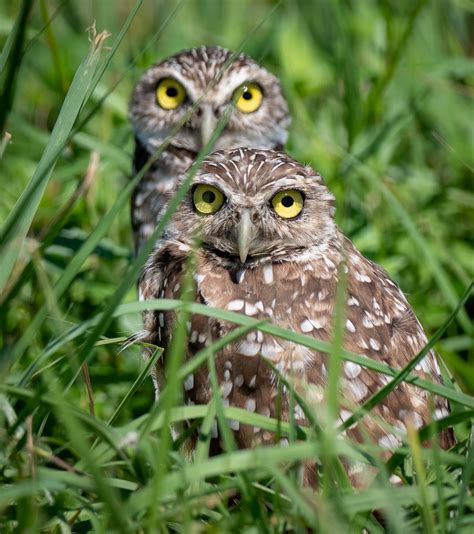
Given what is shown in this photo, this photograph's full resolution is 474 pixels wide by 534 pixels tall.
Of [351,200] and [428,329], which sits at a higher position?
[351,200]

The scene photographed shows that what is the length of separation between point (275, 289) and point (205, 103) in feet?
5.57

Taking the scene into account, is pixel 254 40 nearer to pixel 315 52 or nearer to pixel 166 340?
pixel 315 52

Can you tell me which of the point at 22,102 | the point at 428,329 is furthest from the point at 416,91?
the point at 22,102

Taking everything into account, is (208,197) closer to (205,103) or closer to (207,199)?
(207,199)

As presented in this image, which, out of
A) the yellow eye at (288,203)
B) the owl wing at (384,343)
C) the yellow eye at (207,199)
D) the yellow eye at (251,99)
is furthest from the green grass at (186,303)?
the yellow eye at (288,203)

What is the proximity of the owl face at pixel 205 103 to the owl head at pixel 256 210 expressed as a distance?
1302mm

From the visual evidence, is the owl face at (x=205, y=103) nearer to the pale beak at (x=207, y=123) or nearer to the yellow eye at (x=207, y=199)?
the pale beak at (x=207, y=123)

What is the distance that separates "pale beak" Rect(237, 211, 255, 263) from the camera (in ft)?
9.67

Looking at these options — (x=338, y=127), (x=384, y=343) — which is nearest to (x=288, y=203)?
(x=384, y=343)

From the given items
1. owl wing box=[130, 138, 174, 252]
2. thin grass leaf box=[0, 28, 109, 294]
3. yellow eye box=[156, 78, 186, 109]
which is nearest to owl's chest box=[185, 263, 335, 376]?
thin grass leaf box=[0, 28, 109, 294]

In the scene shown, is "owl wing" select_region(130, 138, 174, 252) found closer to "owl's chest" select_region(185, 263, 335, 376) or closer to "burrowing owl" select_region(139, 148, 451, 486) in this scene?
"burrowing owl" select_region(139, 148, 451, 486)

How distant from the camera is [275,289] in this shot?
9.86ft

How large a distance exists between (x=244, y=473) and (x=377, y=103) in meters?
3.03

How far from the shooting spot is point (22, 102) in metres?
5.88
